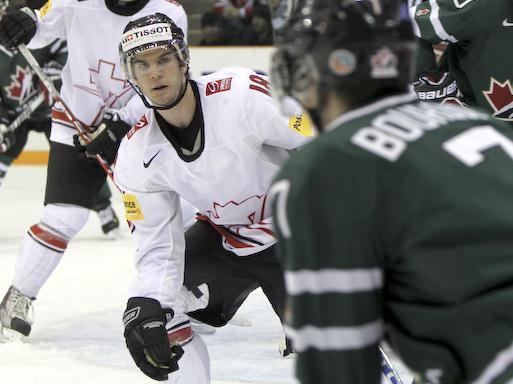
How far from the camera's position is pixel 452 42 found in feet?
9.00

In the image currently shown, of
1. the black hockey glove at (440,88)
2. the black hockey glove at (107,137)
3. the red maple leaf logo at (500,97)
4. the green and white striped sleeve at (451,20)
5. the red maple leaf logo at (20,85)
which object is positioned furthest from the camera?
the red maple leaf logo at (20,85)

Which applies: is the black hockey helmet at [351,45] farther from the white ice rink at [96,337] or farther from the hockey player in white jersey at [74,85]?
the hockey player in white jersey at [74,85]

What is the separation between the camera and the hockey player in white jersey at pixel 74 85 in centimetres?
343

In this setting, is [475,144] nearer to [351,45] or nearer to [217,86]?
[351,45]

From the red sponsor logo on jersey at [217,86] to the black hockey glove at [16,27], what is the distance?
1.10 m

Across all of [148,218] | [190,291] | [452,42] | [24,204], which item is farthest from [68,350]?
[24,204]

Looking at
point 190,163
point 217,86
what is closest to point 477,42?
point 217,86

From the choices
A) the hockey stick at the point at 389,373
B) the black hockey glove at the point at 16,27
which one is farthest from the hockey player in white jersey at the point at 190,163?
the black hockey glove at the point at 16,27

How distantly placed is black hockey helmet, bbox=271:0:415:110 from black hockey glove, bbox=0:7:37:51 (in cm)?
232

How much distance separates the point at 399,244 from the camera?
1.15 meters

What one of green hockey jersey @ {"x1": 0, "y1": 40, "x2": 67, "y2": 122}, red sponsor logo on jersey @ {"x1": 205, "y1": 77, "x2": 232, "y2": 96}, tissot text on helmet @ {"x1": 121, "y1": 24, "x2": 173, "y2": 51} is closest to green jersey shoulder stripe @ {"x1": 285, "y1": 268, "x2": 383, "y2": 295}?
red sponsor logo on jersey @ {"x1": 205, "y1": 77, "x2": 232, "y2": 96}

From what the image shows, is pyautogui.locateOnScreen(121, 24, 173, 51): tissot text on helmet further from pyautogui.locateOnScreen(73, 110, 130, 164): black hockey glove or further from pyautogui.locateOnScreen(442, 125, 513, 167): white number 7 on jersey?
pyautogui.locateOnScreen(442, 125, 513, 167): white number 7 on jersey

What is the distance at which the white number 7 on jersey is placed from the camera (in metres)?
1.16

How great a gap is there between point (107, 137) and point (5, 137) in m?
1.95
